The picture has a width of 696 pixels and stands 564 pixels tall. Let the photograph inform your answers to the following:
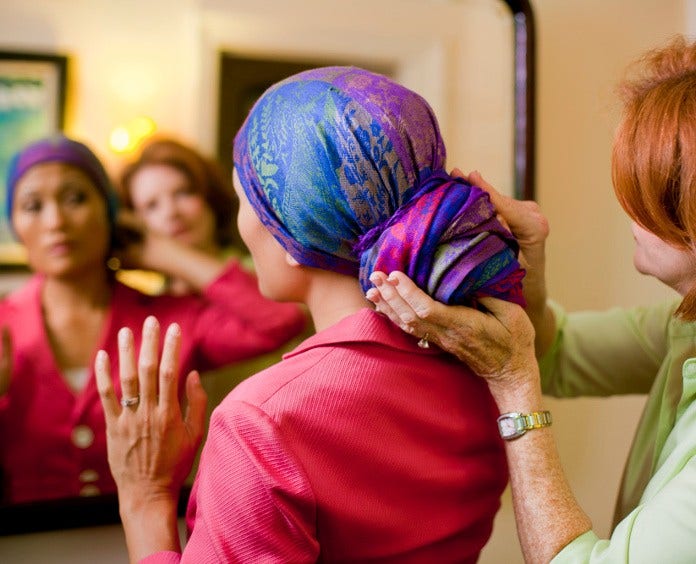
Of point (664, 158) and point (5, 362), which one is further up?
point (664, 158)

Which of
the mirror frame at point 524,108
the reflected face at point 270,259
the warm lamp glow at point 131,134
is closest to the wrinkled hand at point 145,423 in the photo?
the reflected face at point 270,259

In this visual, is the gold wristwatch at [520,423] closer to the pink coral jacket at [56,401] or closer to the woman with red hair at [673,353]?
the woman with red hair at [673,353]

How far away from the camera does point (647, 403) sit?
1.02m

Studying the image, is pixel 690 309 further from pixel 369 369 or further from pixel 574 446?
pixel 574 446

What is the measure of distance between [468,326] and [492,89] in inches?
29.6

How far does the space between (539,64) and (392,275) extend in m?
0.95

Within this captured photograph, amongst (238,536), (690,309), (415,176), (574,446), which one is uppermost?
(415,176)

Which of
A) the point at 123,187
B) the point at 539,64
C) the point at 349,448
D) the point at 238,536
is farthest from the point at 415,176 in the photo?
the point at 539,64

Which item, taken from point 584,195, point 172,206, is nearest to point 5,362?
point 172,206

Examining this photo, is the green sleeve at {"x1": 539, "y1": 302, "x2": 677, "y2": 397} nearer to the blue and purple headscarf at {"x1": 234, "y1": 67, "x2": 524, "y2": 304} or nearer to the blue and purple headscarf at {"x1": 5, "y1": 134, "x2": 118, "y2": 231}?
the blue and purple headscarf at {"x1": 234, "y1": 67, "x2": 524, "y2": 304}

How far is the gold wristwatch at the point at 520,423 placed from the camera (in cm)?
81

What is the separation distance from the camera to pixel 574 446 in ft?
4.94

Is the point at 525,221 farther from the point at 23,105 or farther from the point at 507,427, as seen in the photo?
the point at 23,105

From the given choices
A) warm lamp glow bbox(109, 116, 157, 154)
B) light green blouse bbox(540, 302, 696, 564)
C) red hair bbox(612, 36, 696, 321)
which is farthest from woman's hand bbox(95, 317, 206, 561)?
red hair bbox(612, 36, 696, 321)
